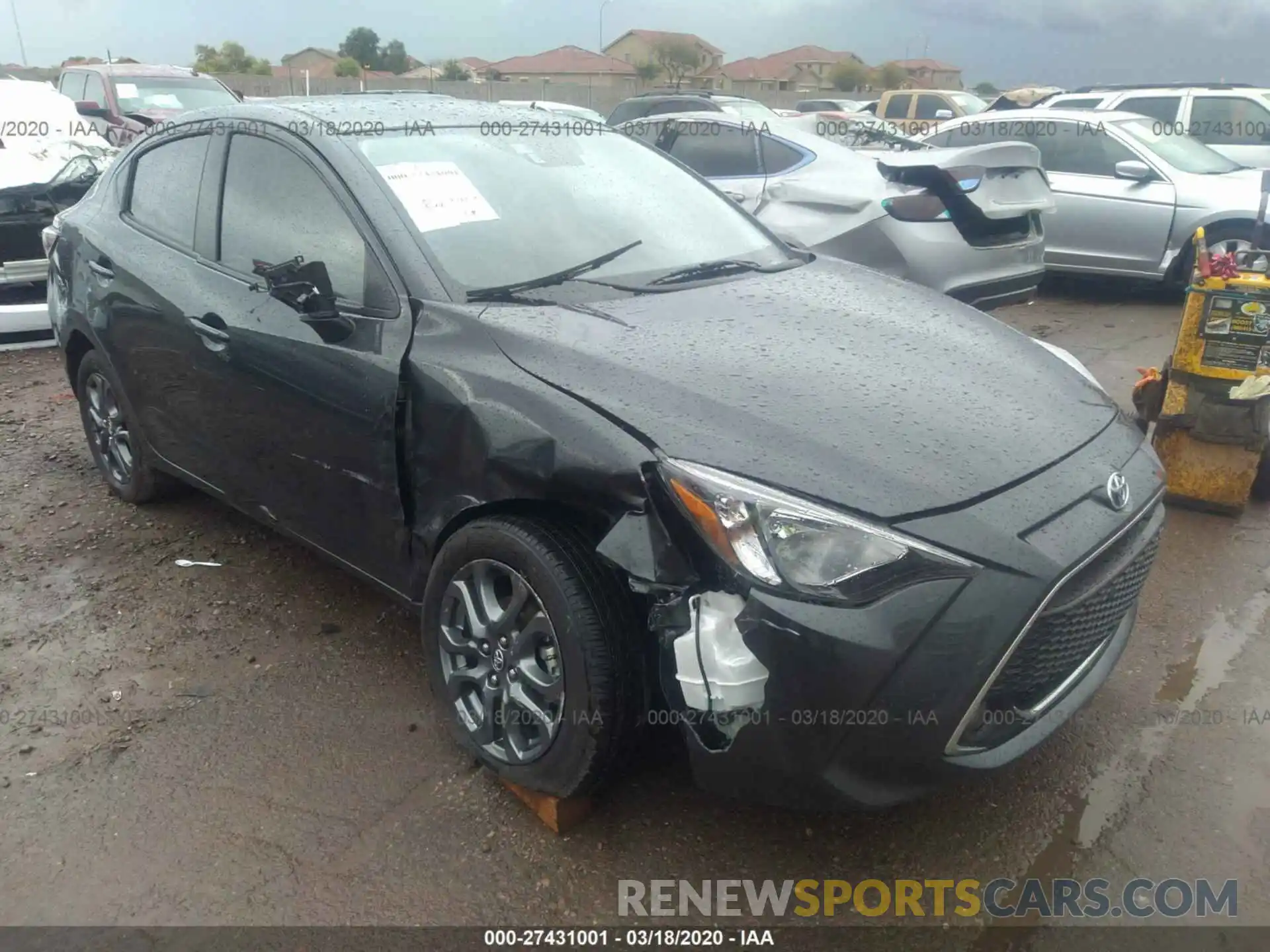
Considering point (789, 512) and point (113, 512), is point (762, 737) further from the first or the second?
point (113, 512)

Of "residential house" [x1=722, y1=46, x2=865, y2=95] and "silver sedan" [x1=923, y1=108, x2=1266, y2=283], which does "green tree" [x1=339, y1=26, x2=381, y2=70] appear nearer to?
"residential house" [x1=722, y1=46, x2=865, y2=95]

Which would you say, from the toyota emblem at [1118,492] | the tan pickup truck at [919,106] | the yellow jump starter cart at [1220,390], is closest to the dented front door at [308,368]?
the toyota emblem at [1118,492]

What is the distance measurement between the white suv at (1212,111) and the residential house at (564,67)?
164ft

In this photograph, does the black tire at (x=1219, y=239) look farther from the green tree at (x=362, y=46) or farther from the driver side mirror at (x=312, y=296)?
the green tree at (x=362, y=46)

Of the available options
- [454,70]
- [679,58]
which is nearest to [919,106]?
[679,58]

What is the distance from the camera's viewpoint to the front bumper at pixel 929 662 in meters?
2.00

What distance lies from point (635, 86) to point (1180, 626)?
38.4 metres

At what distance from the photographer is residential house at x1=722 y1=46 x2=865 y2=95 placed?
175ft

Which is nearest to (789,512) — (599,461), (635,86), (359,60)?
(599,461)

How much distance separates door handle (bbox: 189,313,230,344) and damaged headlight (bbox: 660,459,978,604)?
1984 mm

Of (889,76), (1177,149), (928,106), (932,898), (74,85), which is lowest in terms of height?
(932,898)

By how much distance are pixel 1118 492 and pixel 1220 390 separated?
2.38 meters

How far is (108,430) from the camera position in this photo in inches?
176

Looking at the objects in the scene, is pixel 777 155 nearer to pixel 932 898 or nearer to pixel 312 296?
pixel 312 296
